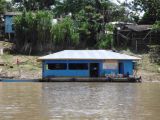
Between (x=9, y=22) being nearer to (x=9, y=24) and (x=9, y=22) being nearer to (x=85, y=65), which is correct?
(x=9, y=24)

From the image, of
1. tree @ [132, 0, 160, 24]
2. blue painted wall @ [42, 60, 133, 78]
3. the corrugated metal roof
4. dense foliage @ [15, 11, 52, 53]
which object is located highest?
tree @ [132, 0, 160, 24]

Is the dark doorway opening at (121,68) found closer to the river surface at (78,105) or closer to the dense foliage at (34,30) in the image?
the dense foliage at (34,30)

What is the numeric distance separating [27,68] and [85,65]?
19.0ft

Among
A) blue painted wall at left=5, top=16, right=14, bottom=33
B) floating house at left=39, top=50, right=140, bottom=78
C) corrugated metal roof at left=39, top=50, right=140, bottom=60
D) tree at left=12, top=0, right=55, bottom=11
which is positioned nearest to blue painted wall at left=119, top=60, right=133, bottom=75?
floating house at left=39, top=50, right=140, bottom=78

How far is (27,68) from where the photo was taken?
152 ft

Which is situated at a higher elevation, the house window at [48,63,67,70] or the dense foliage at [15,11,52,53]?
the dense foliage at [15,11,52,53]

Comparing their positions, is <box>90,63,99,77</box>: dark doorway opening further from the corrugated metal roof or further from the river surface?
the river surface

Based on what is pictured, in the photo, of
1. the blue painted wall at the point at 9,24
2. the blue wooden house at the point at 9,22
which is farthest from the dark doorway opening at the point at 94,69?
the blue painted wall at the point at 9,24

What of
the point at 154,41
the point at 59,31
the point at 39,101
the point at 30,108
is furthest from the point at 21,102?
the point at 154,41

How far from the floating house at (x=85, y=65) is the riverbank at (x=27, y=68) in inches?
69.6

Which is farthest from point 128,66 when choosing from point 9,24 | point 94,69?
point 9,24

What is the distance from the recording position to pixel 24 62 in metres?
48.4

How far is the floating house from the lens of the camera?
4334cm

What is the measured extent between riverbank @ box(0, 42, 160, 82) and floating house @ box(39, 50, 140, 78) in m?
1.77
